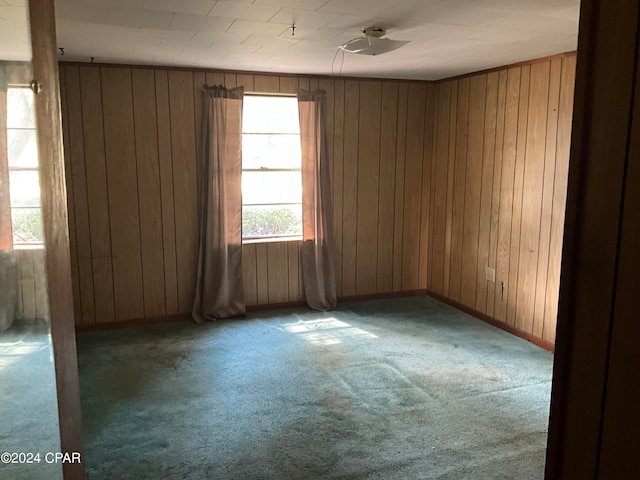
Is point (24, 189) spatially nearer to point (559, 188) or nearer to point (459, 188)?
point (559, 188)

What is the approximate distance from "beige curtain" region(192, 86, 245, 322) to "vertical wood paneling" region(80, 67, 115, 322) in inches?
29.5

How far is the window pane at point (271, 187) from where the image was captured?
184 inches

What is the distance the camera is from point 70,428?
43.6 inches

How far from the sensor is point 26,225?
1.04 meters

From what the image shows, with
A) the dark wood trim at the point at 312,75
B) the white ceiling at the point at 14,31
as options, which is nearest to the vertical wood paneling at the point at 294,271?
the dark wood trim at the point at 312,75

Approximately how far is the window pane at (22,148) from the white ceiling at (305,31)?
154cm

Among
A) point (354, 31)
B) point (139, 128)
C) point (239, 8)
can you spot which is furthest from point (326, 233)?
point (239, 8)

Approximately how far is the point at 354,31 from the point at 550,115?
1.74 m

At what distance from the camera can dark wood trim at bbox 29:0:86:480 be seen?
0.96 m

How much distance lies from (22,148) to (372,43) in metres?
2.31

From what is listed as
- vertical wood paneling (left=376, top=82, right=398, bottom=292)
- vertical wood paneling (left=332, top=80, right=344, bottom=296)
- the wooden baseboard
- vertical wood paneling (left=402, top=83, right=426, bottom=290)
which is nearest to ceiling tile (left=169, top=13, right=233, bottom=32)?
vertical wood paneling (left=332, top=80, right=344, bottom=296)

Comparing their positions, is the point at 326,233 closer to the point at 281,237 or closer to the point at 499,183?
the point at 281,237

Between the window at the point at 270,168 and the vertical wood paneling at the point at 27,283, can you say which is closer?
the vertical wood paneling at the point at 27,283

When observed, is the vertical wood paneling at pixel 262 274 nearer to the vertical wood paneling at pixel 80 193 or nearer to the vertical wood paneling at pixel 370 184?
the vertical wood paneling at pixel 370 184
